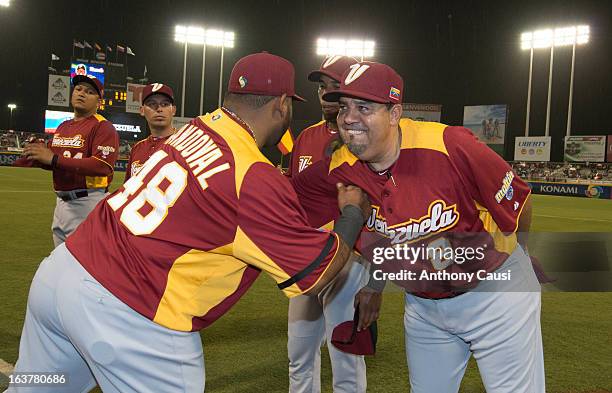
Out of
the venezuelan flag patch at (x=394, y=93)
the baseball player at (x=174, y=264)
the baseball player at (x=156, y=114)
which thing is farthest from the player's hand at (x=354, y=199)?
the baseball player at (x=156, y=114)

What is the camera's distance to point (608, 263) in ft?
33.7

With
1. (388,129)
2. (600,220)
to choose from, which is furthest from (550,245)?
(388,129)

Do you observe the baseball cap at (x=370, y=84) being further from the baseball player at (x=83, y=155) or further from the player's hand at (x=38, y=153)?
the baseball player at (x=83, y=155)

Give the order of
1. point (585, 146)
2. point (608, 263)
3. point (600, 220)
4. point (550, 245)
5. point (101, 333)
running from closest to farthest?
1. point (101, 333)
2. point (608, 263)
3. point (550, 245)
4. point (600, 220)
5. point (585, 146)

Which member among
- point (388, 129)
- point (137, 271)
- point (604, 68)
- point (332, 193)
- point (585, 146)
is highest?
point (604, 68)

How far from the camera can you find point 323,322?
13.6 ft

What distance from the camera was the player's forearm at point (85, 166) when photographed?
5.84 m

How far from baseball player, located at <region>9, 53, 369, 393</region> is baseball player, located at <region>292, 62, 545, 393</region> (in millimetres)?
579

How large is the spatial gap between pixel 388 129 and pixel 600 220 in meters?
17.7

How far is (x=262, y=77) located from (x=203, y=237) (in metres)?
0.73

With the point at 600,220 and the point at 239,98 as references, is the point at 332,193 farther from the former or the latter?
the point at 600,220

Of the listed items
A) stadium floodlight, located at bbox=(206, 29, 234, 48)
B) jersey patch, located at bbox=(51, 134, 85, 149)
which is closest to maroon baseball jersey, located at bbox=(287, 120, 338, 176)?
jersey patch, located at bbox=(51, 134, 85, 149)

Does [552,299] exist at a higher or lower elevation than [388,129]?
lower

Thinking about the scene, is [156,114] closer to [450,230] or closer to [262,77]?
[262,77]
